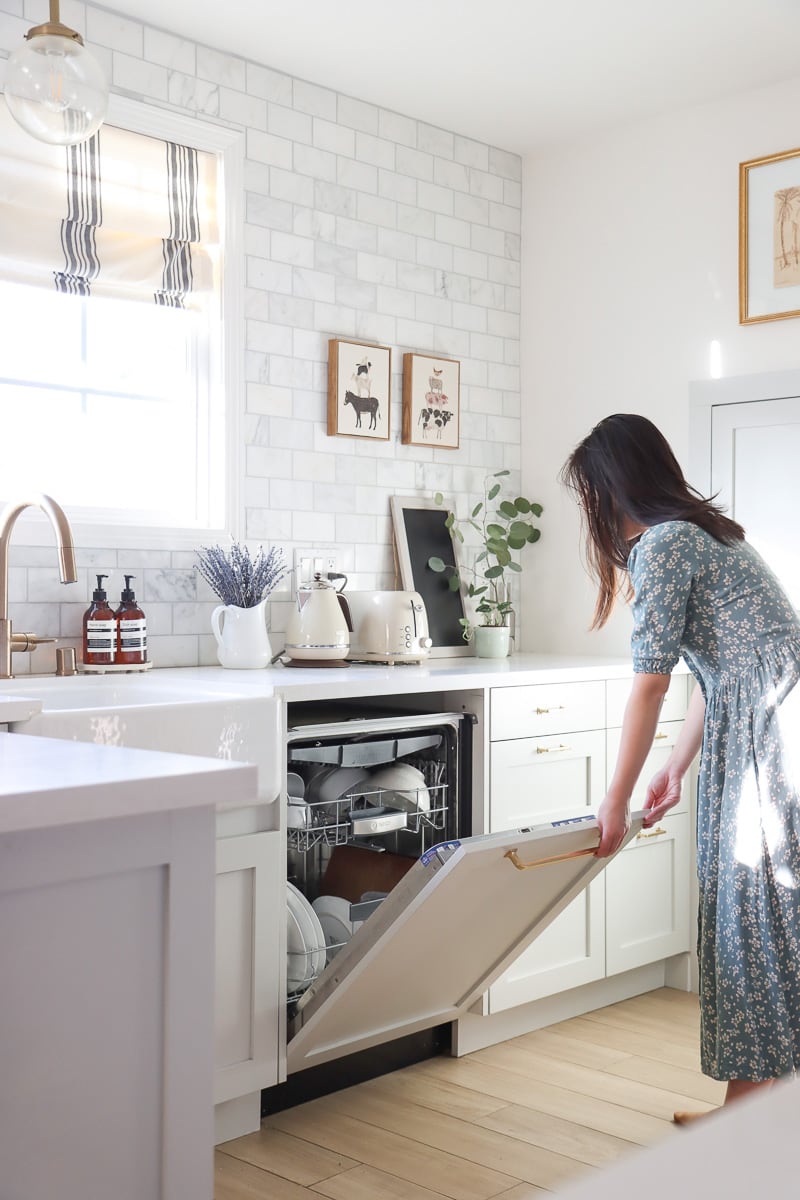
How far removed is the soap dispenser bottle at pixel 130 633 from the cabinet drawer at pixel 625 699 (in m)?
1.31

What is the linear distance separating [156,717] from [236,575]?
3.09 ft

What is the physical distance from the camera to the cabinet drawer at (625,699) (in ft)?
11.3

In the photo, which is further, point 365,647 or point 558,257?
point 558,257

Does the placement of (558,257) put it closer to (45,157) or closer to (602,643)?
(602,643)

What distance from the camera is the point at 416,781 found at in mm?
2957

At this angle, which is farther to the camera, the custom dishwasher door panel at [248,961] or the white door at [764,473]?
the white door at [764,473]

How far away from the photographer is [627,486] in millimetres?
2453

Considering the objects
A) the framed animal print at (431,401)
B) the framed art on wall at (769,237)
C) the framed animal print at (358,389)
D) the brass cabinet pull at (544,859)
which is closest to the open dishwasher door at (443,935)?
the brass cabinet pull at (544,859)

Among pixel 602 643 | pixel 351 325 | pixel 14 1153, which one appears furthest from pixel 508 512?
pixel 14 1153

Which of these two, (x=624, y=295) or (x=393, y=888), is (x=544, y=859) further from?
(x=624, y=295)

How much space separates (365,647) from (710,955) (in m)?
1.34

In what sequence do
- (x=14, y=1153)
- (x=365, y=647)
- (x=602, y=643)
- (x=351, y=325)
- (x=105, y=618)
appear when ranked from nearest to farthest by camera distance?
(x=14, y=1153) < (x=105, y=618) < (x=365, y=647) < (x=351, y=325) < (x=602, y=643)

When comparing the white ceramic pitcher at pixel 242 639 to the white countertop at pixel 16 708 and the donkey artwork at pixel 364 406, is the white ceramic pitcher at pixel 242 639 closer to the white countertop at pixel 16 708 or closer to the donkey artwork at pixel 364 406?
the donkey artwork at pixel 364 406

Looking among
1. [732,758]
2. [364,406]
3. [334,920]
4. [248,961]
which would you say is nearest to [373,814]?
[334,920]
